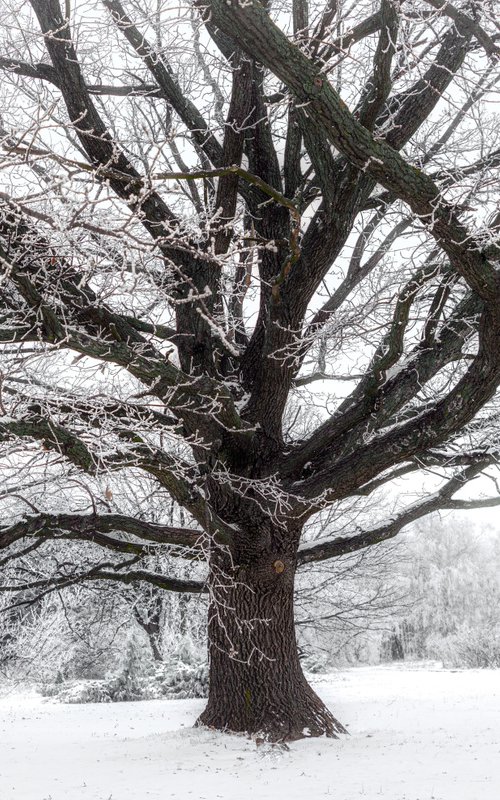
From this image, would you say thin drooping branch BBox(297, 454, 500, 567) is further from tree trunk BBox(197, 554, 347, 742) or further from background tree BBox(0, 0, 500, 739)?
tree trunk BBox(197, 554, 347, 742)

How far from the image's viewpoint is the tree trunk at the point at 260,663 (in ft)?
18.6

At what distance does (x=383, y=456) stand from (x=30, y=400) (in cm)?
282

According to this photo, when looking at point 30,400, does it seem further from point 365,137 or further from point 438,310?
point 438,310

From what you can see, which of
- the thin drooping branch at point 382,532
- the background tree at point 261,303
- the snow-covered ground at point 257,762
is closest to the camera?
the snow-covered ground at point 257,762

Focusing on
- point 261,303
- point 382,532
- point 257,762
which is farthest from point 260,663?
point 261,303

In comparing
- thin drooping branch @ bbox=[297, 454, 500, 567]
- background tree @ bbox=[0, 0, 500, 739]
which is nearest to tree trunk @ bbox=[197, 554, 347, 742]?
background tree @ bbox=[0, 0, 500, 739]

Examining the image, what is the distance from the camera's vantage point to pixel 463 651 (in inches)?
776

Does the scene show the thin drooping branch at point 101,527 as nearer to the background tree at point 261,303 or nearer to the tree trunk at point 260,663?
the background tree at point 261,303

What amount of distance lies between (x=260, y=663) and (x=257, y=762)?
3.30 feet

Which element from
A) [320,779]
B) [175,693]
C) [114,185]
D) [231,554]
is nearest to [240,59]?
[114,185]

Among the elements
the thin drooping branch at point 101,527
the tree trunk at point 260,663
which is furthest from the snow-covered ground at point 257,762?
the thin drooping branch at point 101,527

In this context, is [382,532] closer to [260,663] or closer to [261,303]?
[260,663]

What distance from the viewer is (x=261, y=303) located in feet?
20.4

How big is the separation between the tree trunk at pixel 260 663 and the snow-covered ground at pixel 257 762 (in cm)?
20
